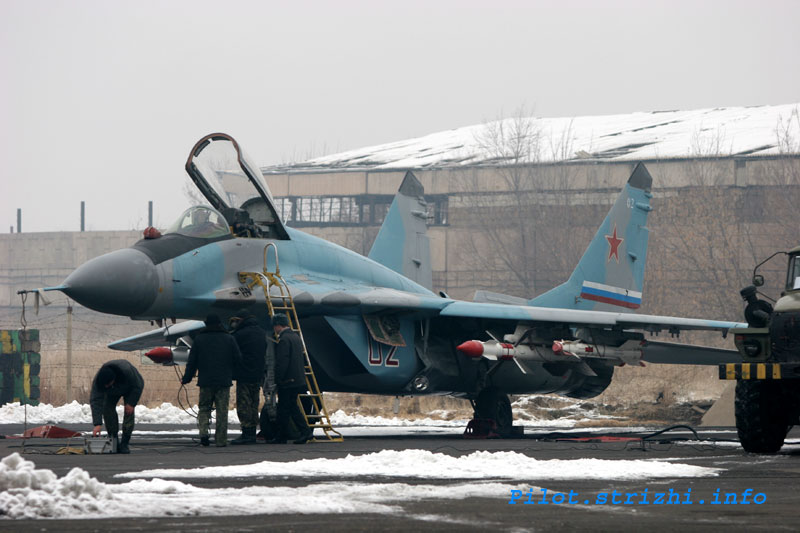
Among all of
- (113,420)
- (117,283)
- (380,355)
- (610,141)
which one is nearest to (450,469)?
(113,420)

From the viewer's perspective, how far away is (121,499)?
6.50 meters

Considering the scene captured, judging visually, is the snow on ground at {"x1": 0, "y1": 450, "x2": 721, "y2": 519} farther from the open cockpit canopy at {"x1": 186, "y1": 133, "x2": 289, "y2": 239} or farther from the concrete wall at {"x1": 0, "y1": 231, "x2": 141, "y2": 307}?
the concrete wall at {"x1": 0, "y1": 231, "x2": 141, "y2": 307}

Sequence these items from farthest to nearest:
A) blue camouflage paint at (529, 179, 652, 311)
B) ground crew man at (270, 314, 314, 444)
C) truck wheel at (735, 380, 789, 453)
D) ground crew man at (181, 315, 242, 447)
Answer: blue camouflage paint at (529, 179, 652, 311)
ground crew man at (270, 314, 314, 444)
ground crew man at (181, 315, 242, 447)
truck wheel at (735, 380, 789, 453)

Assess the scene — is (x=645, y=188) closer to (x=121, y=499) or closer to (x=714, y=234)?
(x=121, y=499)

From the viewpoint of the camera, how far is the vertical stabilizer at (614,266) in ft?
64.2

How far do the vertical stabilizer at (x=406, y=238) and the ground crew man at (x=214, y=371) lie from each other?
23.1 ft

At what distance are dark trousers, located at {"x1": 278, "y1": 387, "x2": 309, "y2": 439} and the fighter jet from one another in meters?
1.34

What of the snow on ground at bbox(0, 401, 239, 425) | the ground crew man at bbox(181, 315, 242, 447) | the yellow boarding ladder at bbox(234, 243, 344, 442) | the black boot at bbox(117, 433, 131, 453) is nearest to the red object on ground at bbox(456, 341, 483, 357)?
the yellow boarding ladder at bbox(234, 243, 344, 442)

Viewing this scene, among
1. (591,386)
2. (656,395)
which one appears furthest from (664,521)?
(656,395)

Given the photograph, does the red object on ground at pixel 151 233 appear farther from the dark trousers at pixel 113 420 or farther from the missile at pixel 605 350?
the missile at pixel 605 350

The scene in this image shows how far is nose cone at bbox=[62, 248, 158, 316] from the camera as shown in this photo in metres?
12.7

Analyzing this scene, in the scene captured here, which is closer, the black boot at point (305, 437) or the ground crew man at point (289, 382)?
the black boot at point (305, 437)

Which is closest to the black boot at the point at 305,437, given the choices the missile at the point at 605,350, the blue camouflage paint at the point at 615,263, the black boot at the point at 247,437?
the black boot at the point at 247,437

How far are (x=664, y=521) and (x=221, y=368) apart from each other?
25.6ft
